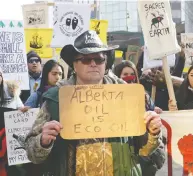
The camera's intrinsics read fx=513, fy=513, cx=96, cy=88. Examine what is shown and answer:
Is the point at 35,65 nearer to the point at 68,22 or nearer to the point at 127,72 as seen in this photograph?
the point at 68,22

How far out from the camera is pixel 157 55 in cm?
475

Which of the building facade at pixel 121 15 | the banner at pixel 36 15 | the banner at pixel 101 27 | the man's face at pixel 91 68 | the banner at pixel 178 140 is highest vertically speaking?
the building facade at pixel 121 15

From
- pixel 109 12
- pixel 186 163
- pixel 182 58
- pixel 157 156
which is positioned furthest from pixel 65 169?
pixel 109 12

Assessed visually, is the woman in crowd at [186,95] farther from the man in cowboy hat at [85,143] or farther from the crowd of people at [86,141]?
the man in cowboy hat at [85,143]

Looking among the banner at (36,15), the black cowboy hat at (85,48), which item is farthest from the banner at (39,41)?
the black cowboy hat at (85,48)

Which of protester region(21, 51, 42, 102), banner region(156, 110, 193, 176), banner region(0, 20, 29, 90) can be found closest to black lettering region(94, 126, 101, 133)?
banner region(156, 110, 193, 176)

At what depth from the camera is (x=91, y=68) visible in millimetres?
2477

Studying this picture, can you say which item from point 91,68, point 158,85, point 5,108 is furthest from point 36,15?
point 91,68

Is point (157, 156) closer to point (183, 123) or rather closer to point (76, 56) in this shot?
point (76, 56)

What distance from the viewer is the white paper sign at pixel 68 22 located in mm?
7504

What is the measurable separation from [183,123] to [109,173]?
1.68m

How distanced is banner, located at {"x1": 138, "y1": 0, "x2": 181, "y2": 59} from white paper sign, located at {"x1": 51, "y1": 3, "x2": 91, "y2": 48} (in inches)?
103

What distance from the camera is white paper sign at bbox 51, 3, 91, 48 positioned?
750 cm

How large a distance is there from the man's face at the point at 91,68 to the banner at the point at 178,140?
1576 mm
